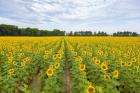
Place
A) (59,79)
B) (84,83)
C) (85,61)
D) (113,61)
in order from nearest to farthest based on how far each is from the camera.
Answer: (84,83)
(59,79)
(113,61)
(85,61)

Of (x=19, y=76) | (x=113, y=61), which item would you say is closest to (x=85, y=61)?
(x=113, y=61)

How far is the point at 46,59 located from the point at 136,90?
5079 millimetres

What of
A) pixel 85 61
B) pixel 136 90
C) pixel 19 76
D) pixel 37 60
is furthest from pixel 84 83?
pixel 37 60

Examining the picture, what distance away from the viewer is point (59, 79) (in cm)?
871

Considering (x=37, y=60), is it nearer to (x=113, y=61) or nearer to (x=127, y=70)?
→ (x=113, y=61)

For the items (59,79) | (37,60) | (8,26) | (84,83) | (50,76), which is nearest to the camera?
(84,83)

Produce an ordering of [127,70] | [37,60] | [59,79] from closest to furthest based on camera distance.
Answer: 1. [127,70]
2. [59,79]
3. [37,60]

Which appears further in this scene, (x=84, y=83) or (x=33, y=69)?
(x=33, y=69)

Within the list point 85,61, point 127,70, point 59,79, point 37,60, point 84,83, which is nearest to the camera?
point 84,83

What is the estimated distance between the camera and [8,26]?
69625 millimetres

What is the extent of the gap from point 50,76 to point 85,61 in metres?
4.00

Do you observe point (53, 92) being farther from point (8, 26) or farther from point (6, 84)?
point (8, 26)

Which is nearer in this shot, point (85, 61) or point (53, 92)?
point (53, 92)

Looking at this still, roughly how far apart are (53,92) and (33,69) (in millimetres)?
4333
